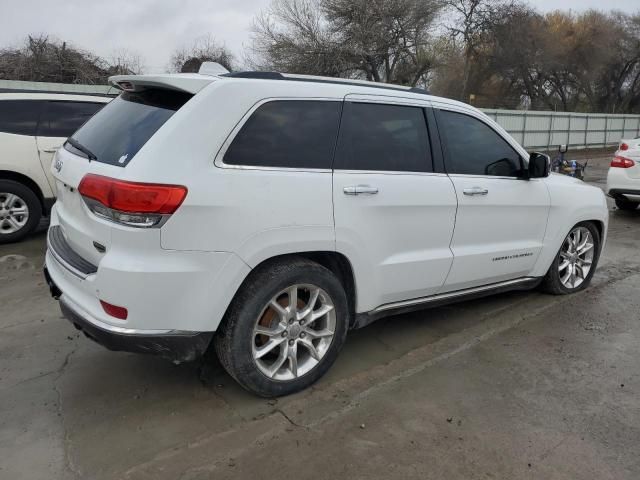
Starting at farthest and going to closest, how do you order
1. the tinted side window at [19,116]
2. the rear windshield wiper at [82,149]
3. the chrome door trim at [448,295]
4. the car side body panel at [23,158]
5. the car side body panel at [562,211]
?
1. the tinted side window at [19,116]
2. the car side body panel at [23,158]
3. the car side body panel at [562,211]
4. the chrome door trim at [448,295]
5. the rear windshield wiper at [82,149]

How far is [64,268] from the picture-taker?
9.85 ft

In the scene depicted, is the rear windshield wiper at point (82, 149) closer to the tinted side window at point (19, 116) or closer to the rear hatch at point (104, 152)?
the rear hatch at point (104, 152)

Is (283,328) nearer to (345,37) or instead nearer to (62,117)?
(62,117)

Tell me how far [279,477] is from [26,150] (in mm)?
5534

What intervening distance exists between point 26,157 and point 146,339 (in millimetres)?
4767

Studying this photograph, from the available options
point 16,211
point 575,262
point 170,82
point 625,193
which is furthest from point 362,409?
point 625,193

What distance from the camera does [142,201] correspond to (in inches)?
99.0

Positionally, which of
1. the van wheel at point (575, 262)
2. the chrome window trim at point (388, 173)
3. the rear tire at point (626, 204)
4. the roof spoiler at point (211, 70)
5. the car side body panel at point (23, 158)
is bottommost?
the rear tire at point (626, 204)

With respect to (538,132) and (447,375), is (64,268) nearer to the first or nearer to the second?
(447,375)

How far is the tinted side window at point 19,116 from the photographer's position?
6348 mm

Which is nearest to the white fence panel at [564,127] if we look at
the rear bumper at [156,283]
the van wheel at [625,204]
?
the van wheel at [625,204]

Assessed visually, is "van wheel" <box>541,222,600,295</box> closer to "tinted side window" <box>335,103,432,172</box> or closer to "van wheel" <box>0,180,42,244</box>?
"tinted side window" <box>335,103,432,172</box>

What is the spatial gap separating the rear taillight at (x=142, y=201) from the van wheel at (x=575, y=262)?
11.8 ft

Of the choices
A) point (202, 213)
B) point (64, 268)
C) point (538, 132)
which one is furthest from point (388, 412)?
point (538, 132)
